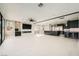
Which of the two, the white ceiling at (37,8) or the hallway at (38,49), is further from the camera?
the white ceiling at (37,8)

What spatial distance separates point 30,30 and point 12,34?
7498 millimetres

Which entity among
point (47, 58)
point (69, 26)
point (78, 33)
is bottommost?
point (47, 58)

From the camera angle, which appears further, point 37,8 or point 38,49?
point 37,8

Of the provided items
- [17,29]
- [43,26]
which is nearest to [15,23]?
[17,29]

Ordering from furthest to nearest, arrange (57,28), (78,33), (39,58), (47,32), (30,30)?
(30,30) → (47,32) → (57,28) → (78,33) → (39,58)

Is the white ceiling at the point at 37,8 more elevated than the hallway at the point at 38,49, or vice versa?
the white ceiling at the point at 37,8

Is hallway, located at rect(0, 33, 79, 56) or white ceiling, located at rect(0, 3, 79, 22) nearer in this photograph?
hallway, located at rect(0, 33, 79, 56)

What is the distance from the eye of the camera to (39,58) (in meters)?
2.94

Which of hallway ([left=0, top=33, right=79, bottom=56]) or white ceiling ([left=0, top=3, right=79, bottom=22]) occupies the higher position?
white ceiling ([left=0, top=3, right=79, bottom=22])

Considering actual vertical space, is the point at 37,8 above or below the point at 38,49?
above

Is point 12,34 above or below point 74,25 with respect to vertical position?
below

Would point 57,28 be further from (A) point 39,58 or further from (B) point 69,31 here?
(A) point 39,58

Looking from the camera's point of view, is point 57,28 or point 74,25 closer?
point 74,25

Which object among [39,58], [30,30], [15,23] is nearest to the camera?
[39,58]
